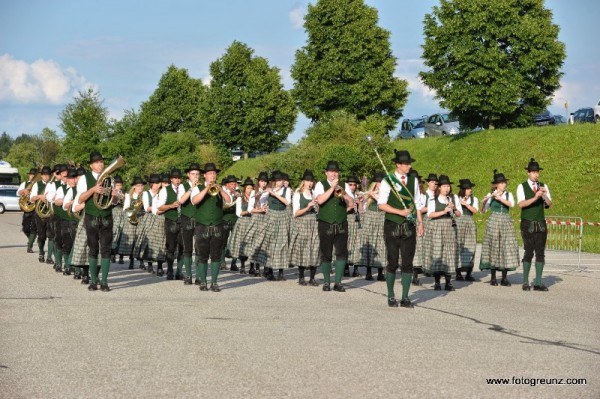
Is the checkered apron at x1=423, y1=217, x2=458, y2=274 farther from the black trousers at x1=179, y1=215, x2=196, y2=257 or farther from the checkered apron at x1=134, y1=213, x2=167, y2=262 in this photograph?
the checkered apron at x1=134, y1=213, x2=167, y2=262

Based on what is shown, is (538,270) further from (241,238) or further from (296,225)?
(241,238)

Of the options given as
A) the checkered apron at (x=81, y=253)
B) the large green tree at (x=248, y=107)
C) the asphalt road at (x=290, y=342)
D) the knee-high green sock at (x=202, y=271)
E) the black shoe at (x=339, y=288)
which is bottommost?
the asphalt road at (x=290, y=342)

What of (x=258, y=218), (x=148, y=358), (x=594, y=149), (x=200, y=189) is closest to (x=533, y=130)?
(x=594, y=149)

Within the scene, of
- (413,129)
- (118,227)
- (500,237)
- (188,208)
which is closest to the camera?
(188,208)

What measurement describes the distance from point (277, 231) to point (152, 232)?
2.52 m

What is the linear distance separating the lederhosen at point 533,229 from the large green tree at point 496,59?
3093 centimetres

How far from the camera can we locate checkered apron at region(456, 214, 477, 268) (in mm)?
17062

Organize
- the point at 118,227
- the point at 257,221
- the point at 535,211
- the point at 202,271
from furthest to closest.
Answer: the point at 118,227 → the point at 257,221 → the point at 535,211 → the point at 202,271

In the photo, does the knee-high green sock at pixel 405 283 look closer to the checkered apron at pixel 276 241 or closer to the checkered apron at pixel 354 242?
the checkered apron at pixel 276 241

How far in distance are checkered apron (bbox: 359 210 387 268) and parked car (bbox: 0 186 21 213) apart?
45193 mm

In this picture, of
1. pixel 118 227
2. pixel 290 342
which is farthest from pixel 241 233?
pixel 290 342

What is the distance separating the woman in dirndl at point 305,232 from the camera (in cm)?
1606

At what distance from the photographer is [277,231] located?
17.2m

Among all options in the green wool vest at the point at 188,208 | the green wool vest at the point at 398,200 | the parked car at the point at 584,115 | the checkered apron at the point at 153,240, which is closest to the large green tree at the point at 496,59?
the parked car at the point at 584,115
